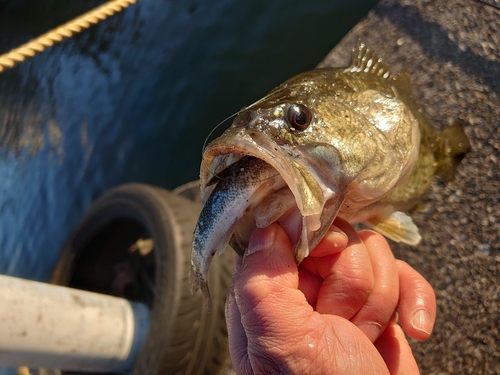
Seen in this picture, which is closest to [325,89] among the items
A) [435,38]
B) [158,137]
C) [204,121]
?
[435,38]

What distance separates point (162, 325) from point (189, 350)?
26 cm

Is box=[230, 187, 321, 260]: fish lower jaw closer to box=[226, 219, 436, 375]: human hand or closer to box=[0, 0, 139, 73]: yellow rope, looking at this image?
box=[226, 219, 436, 375]: human hand

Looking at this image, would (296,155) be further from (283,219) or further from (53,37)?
(53,37)

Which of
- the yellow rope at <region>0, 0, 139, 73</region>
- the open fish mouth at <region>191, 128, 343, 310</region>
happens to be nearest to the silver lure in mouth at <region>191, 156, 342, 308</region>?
the open fish mouth at <region>191, 128, 343, 310</region>

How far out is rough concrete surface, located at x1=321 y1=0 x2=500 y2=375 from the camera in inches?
85.0

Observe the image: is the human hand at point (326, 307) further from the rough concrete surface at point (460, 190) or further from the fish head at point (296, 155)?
the rough concrete surface at point (460, 190)

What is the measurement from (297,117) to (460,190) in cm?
172

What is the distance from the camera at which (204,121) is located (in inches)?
188

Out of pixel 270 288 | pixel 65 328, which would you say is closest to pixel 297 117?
pixel 270 288

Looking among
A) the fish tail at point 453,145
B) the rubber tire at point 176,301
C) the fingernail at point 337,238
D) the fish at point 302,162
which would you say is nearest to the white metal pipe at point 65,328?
the rubber tire at point 176,301

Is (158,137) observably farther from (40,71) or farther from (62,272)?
(40,71)

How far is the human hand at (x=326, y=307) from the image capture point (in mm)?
1124

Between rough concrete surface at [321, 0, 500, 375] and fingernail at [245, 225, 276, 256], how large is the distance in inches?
62.6

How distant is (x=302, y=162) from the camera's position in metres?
1.21
